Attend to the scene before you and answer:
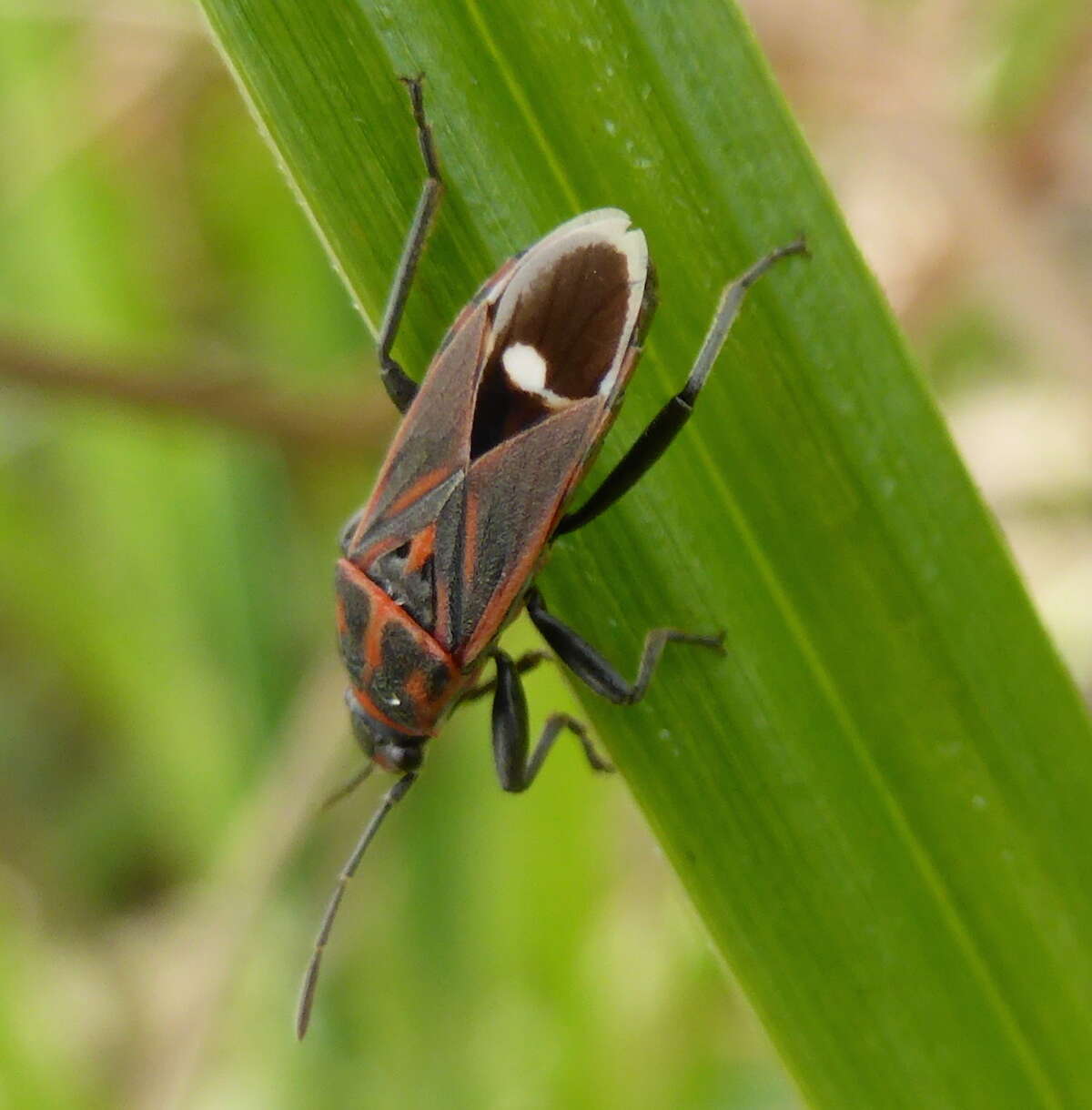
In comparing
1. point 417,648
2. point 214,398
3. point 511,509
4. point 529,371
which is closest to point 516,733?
point 417,648

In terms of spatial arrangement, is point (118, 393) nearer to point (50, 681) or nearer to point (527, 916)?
point (527, 916)

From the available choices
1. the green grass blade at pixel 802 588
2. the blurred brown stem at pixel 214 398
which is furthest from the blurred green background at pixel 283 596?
the green grass blade at pixel 802 588

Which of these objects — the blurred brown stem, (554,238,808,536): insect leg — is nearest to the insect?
(554,238,808,536): insect leg

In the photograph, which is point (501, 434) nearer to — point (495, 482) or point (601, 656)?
point (495, 482)

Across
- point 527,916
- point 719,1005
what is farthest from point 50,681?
point 719,1005

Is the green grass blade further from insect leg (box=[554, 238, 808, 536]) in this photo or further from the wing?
the wing

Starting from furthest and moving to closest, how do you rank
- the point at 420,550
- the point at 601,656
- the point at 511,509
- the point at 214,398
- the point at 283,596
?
the point at 283,596
the point at 214,398
the point at 420,550
the point at 511,509
the point at 601,656
